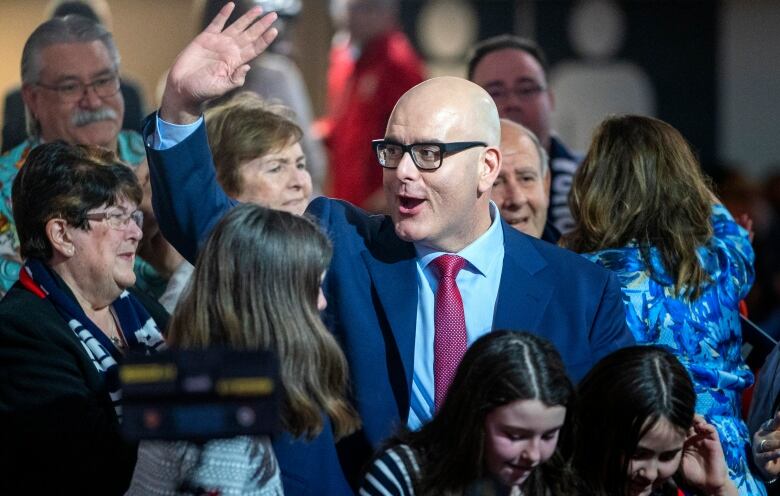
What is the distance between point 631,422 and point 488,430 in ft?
1.41

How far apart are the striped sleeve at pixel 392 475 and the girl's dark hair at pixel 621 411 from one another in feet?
1.50

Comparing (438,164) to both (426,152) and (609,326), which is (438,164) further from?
(609,326)

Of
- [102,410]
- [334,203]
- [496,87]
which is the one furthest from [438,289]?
[496,87]

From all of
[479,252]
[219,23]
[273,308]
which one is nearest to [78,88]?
[219,23]

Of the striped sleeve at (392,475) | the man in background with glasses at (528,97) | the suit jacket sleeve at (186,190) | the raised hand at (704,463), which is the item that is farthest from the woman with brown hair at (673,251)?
the man in background with glasses at (528,97)

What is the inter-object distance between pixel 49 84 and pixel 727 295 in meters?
2.41

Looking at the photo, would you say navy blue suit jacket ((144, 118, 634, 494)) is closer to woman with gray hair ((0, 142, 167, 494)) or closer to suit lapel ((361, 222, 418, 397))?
suit lapel ((361, 222, 418, 397))

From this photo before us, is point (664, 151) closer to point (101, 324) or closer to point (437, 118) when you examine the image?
point (437, 118)

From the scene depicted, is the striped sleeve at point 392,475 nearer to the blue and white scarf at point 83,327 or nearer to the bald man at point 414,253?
the bald man at point 414,253

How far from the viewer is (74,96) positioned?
15.6ft

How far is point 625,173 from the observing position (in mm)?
4141

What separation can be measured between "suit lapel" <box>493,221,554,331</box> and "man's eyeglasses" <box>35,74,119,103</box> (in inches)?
69.7

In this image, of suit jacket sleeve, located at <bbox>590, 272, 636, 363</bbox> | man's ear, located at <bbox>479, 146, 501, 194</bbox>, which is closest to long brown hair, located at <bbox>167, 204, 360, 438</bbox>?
man's ear, located at <bbox>479, 146, 501, 194</bbox>

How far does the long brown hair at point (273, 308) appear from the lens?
3.04m
